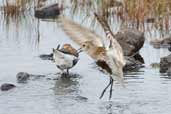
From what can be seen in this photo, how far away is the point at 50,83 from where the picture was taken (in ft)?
28.9

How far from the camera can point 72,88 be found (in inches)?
335

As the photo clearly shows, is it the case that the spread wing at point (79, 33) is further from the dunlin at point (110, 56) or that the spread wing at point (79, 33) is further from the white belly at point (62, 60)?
the white belly at point (62, 60)

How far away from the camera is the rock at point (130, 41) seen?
421 inches

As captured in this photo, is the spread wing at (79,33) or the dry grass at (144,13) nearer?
the spread wing at (79,33)

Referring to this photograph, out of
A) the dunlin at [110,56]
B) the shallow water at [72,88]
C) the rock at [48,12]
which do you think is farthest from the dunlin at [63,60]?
the rock at [48,12]

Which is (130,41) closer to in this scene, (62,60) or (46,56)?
(46,56)

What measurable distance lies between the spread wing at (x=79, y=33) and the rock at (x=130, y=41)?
4024 mm

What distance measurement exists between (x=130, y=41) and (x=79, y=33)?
4261 millimetres

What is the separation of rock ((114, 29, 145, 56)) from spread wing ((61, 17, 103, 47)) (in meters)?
4.02

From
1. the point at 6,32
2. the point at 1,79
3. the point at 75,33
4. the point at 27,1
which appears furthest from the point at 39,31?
the point at 75,33

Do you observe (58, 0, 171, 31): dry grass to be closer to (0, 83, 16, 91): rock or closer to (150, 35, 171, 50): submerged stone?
(150, 35, 171, 50): submerged stone

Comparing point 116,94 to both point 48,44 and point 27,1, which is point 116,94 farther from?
point 27,1

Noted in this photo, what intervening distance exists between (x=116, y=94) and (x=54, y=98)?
81cm

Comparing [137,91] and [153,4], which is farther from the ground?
[153,4]
